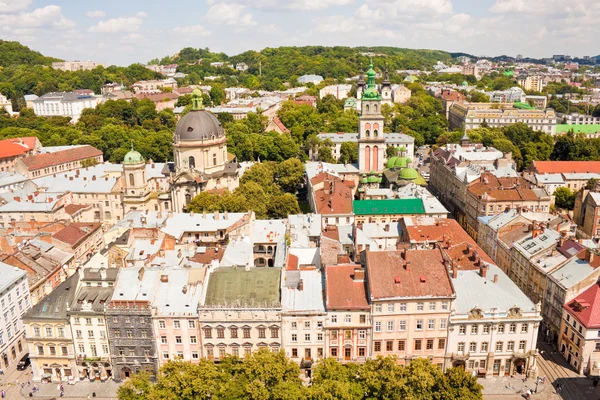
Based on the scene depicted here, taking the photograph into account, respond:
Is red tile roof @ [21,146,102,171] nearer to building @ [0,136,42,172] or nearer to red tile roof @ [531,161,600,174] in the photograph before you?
building @ [0,136,42,172]

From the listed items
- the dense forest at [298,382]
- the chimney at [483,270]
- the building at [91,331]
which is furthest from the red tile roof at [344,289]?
the building at [91,331]

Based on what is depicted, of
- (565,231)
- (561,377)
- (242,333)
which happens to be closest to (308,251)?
(242,333)

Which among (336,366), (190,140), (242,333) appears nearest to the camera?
(336,366)

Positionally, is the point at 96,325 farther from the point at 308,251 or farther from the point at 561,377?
the point at 561,377

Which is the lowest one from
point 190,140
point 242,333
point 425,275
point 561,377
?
point 561,377

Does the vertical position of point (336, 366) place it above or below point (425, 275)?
below

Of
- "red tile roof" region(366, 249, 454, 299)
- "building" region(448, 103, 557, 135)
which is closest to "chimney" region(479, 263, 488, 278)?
"red tile roof" region(366, 249, 454, 299)
